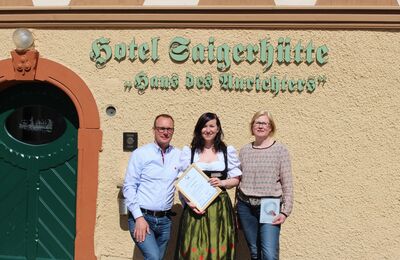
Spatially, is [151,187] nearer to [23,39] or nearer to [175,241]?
[175,241]

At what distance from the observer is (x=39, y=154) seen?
5.67 m

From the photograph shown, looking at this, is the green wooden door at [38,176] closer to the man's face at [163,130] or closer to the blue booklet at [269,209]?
the man's face at [163,130]

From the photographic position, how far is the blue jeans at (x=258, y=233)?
4230 millimetres

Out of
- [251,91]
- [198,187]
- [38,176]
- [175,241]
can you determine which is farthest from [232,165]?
[38,176]

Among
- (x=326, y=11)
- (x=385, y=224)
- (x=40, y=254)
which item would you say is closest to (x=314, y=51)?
(x=326, y=11)

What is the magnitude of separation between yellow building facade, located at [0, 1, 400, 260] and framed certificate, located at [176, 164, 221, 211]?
1.13 meters

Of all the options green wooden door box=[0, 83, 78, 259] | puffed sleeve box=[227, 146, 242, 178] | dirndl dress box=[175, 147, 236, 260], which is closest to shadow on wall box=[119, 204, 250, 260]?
green wooden door box=[0, 83, 78, 259]

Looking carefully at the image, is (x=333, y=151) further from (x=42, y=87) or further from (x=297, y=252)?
(x=42, y=87)

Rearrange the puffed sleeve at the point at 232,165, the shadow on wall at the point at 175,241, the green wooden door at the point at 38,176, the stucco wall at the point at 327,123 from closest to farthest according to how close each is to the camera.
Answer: the puffed sleeve at the point at 232,165, the stucco wall at the point at 327,123, the shadow on wall at the point at 175,241, the green wooden door at the point at 38,176

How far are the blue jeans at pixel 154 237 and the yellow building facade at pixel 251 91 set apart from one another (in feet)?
3.09

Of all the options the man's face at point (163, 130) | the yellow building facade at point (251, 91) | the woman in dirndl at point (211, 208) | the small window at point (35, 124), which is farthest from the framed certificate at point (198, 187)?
the small window at point (35, 124)

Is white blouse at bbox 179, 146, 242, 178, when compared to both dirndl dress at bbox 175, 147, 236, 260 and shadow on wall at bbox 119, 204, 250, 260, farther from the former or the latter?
shadow on wall at bbox 119, 204, 250, 260

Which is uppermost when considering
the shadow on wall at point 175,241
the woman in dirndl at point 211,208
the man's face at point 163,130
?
the man's face at point 163,130

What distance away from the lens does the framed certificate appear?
409cm
